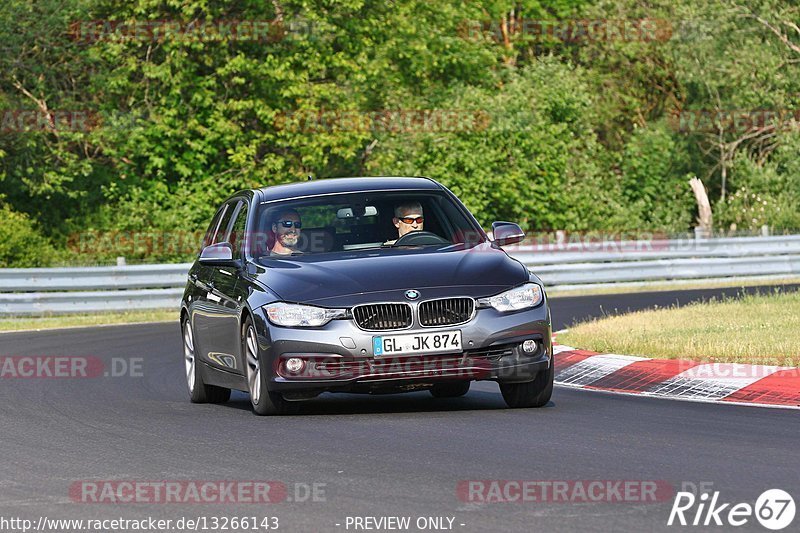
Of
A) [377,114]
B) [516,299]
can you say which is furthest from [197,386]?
[377,114]

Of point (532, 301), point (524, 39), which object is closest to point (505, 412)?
point (532, 301)

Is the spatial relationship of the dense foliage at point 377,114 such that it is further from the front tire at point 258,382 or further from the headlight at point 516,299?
the headlight at point 516,299

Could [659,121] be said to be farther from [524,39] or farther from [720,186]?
[524,39]

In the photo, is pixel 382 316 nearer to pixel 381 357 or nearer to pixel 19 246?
pixel 381 357

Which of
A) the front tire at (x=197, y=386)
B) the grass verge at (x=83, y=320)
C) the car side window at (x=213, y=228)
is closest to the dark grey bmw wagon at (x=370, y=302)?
the front tire at (x=197, y=386)

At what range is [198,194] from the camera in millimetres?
40594

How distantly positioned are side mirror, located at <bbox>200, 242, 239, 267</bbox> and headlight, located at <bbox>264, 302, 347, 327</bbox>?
1.27m

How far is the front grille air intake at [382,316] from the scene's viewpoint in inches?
426

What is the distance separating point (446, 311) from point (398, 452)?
1.92 metres

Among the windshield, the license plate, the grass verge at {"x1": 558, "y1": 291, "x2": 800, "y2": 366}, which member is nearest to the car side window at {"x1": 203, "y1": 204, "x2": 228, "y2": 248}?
the windshield

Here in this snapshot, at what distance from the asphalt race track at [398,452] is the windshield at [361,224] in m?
1.20

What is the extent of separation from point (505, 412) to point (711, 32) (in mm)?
37546

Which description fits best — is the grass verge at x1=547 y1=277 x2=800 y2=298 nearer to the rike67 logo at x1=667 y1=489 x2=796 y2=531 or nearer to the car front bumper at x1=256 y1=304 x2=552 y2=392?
the car front bumper at x1=256 y1=304 x2=552 y2=392

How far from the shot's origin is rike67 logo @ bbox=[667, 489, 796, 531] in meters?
6.73
